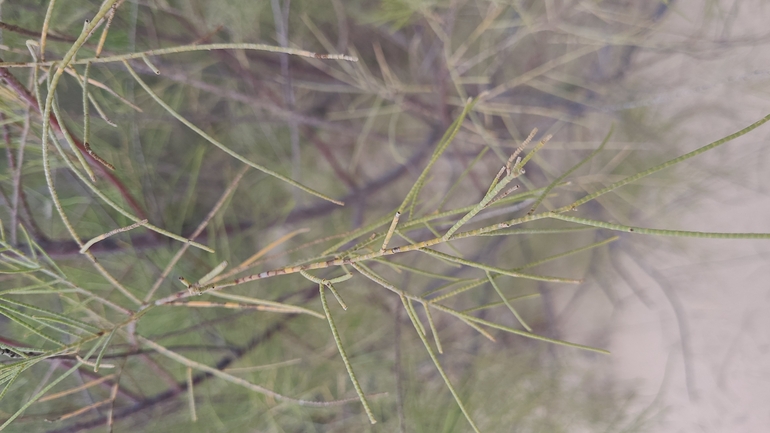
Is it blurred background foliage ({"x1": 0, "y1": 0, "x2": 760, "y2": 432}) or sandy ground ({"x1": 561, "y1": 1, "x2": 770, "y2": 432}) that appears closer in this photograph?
→ blurred background foliage ({"x1": 0, "y1": 0, "x2": 760, "y2": 432})

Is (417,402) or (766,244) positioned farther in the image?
(766,244)

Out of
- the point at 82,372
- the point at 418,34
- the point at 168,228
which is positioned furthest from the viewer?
the point at 418,34

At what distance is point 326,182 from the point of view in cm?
59

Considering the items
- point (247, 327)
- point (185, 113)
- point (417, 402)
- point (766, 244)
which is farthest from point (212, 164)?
point (766, 244)

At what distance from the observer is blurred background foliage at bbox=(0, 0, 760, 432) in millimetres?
379

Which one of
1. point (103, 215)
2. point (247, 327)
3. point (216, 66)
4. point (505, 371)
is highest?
point (216, 66)

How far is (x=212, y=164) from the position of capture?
1.69 ft

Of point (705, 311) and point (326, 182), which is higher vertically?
point (326, 182)

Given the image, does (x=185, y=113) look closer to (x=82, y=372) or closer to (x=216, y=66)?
(x=216, y=66)

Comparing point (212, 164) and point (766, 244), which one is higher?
point (212, 164)

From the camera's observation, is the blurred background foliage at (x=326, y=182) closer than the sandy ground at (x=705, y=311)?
Yes

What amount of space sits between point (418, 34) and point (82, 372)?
18.1 inches

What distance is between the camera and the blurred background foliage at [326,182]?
38cm

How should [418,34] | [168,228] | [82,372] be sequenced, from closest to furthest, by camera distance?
A: [82,372] → [168,228] → [418,34]
